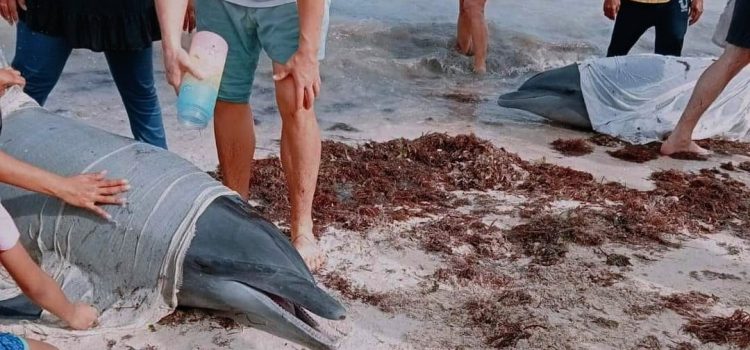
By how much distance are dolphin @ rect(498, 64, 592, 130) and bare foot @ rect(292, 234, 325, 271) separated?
3.27 m

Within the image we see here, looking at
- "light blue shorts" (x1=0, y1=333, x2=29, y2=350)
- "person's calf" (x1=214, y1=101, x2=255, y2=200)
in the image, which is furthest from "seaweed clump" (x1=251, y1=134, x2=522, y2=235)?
"light blue shorts" (x1=0, y1=333, x2=29, y2=350)

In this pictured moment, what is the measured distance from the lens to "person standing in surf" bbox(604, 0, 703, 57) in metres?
6.44

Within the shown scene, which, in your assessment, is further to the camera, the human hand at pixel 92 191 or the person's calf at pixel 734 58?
the person's calf at pixel 734 58

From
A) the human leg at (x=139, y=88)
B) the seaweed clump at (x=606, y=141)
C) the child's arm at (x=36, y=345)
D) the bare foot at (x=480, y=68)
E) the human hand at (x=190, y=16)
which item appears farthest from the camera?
the bare foot at (x=480, y=68)

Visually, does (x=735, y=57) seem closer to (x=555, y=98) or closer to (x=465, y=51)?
(x=555, y=98)

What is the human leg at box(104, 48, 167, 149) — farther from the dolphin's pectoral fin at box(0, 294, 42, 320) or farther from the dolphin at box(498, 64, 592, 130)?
the dolphin at box(498, 64, 592, 130)

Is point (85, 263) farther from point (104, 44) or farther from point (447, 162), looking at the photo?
point (447, 162)

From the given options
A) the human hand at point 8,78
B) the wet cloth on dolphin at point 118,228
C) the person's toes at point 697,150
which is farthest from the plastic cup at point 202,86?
the person's toes at point 697,150

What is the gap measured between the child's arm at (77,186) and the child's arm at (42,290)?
303 mm

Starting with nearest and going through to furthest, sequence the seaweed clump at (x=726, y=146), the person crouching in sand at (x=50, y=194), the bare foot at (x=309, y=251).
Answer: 1. the person crouching in sand at (x=50, y=194)
2. the bare foot at (x=309, y=251)
3. the seaweed clump at (x=726, y=146)

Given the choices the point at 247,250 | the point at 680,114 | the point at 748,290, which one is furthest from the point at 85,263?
the point at 680,114

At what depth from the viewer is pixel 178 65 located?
10.1 feet

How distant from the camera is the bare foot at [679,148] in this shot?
5582 millimetres

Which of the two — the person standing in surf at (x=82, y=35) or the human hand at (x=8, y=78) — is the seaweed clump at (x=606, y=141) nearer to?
the person standing in surf at (x=82, y=35)
